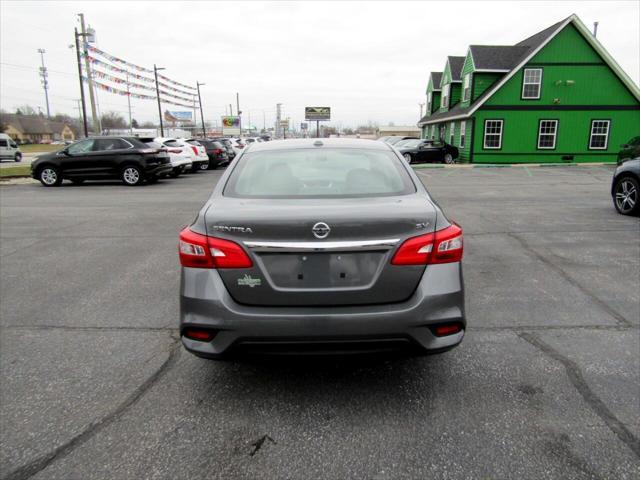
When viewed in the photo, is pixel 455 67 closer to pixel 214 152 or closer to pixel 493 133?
pixel 493 133

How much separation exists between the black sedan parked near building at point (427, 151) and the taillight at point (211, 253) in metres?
25.6

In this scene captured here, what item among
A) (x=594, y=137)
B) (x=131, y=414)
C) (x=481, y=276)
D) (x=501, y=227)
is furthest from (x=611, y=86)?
(x=131, y=414)

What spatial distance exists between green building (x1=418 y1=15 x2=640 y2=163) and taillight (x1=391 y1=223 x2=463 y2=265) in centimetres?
2567

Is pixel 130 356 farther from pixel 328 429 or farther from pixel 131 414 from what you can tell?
pixel 328 429

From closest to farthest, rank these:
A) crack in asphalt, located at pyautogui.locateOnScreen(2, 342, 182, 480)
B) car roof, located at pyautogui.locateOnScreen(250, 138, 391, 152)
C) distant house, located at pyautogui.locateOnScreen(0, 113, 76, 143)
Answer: crack in asphalt, located at pyautogui.locateOnScreen(2, 342, 182, 480)
car roof, located at pyautogui.locateOnScreen(250, 138, 391, 152)
distant house, located at pyautogui.locateOnScreen(0, 113, 76, 143)

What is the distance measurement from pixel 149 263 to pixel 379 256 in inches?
172

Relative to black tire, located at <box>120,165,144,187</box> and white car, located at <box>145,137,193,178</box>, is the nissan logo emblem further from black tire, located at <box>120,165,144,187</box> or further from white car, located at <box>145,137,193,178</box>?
white car, located at <box>145,137,193,178</box>

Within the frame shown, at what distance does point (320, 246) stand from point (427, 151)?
87.0ft

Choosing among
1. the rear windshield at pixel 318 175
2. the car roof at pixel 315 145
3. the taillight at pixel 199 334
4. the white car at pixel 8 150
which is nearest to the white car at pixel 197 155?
the car roof at pixel 315 145

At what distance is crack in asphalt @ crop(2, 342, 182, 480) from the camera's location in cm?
232

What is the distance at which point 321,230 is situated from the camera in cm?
252

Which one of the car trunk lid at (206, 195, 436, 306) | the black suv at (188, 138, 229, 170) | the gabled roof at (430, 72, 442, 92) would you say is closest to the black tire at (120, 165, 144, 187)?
the black suv at (188, 138, 229, 170)

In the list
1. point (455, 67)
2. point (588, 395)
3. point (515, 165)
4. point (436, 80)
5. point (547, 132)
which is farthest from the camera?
point (436, 80)

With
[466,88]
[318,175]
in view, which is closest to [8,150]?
[466,88]
